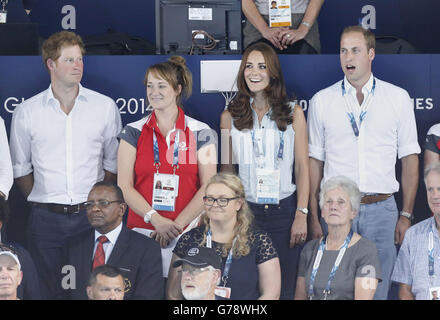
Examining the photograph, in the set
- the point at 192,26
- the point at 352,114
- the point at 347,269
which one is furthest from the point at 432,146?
the point at 192,26

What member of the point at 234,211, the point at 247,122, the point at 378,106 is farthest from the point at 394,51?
the point at 234,211

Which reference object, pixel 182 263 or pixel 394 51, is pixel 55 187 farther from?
pixel 394 51

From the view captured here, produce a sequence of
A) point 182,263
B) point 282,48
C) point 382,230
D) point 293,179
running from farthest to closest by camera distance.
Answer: point 282,48 → point 293,179 → point 382,230 → point 182,263

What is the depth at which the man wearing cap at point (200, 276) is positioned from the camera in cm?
374

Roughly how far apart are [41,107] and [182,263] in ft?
4.36

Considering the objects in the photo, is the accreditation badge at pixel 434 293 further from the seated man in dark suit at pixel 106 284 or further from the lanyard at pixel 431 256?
the seated man in dark suit at pixel 106 284

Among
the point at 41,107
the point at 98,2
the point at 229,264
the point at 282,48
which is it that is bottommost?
the point at 229,264

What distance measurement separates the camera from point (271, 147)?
168 inches

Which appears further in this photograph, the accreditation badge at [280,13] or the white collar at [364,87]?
the accreditation badge at [280,13]

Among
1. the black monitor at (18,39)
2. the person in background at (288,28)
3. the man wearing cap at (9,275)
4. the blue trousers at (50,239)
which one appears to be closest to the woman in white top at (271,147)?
the person in background at (288,28)

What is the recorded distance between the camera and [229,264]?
12.5ft

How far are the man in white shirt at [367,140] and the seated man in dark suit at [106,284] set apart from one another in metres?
1.19

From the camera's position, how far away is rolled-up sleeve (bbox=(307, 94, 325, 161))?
4348 millimetres

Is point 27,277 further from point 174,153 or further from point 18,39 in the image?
point 18,39
